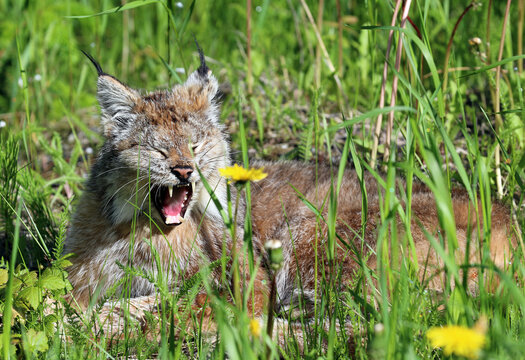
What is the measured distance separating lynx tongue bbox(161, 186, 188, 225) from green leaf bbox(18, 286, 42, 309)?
94cm

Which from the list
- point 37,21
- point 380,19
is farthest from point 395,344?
point 37,21

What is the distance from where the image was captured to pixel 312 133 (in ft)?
16.3

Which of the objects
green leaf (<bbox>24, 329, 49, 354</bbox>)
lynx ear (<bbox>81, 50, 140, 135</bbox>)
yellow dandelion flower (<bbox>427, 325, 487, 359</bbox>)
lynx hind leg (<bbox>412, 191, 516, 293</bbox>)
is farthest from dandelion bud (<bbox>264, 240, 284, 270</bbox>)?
lynx ear (<bbox>81, 50, 140, 135</bbox>)

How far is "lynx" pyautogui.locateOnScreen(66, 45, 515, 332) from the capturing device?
3.71 m

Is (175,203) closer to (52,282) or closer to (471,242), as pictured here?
(52,282)

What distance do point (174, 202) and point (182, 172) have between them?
1.25 ft

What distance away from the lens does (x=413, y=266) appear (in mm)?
3029

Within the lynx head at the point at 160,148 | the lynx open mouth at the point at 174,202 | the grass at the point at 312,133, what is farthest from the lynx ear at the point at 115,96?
the lynx open mouth at the point at 174,202

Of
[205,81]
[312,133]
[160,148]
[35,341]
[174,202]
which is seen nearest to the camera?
[35,341]

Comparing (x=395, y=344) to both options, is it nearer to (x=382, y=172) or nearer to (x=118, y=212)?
(x=118, y=212)

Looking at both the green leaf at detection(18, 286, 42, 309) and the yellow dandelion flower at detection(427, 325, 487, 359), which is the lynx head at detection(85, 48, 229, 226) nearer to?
the green leaf at detection(18, 286, 42, 309)

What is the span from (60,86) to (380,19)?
11.6ft

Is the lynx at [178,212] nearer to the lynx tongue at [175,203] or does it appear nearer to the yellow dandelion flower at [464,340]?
the lynx tongue at [175,203]

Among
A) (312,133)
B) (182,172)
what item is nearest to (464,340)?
(182,172)
